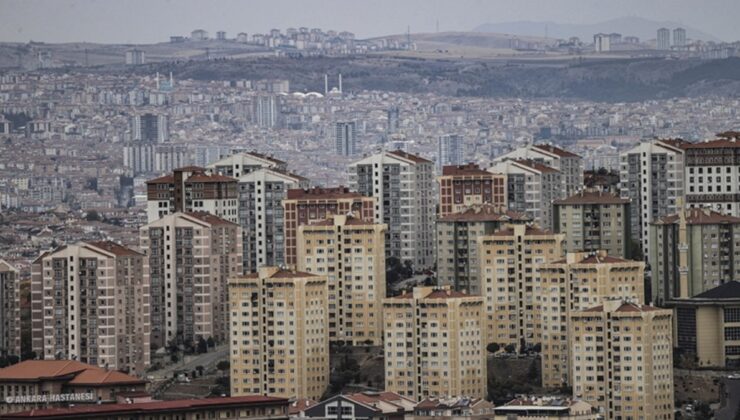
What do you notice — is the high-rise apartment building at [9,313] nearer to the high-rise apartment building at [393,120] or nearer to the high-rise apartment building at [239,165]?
the high-rise apartment building at [239,165]

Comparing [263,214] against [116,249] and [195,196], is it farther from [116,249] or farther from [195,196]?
[116,249]

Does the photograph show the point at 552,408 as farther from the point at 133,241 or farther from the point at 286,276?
the point at 133,241

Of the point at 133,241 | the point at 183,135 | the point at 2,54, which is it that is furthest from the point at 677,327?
the point at 2,54

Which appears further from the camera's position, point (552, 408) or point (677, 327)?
point (677, 327)

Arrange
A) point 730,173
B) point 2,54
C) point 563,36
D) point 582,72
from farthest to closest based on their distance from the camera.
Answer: point 563,36 < point 582,72 < point 2,54 < point 730,173

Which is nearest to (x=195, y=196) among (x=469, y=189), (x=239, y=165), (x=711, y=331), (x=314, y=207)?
(x=239, y=165)
